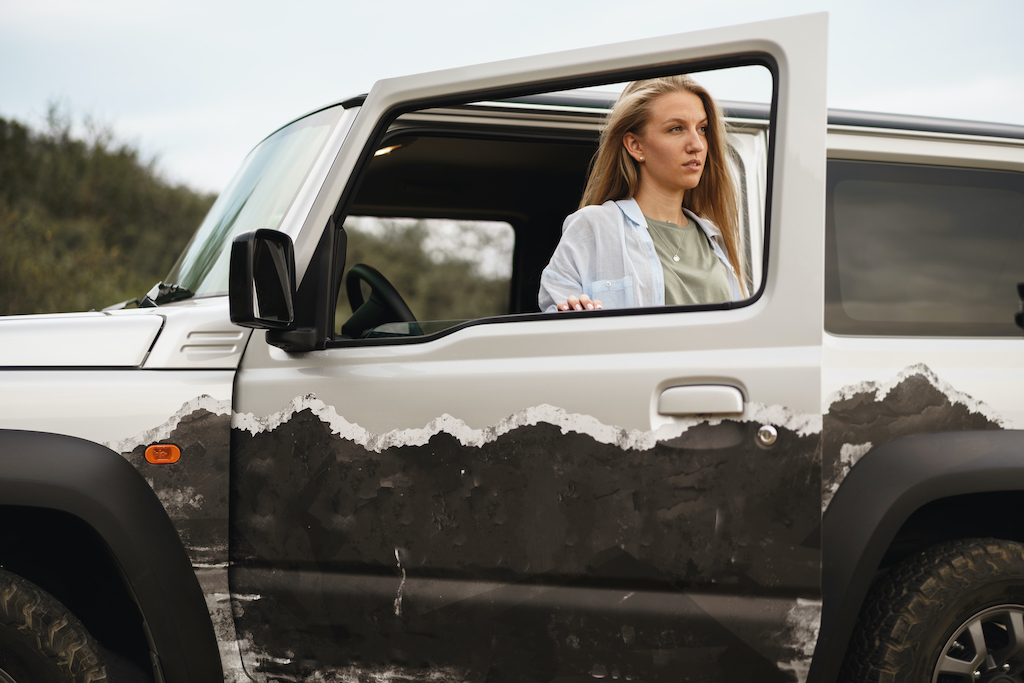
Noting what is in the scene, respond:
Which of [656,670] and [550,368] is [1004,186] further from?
[656,670]

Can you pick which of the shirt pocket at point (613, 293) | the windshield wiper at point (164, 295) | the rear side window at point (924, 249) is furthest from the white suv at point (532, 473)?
the rear side window at point (924, 249)

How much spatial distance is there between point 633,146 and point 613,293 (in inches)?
19.1

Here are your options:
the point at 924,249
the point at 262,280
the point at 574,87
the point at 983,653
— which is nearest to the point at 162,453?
the point at 262,280

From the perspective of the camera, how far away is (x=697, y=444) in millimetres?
1491

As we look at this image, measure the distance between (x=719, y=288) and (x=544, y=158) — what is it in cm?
123

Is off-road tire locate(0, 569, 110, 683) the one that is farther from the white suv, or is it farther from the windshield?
the windshield

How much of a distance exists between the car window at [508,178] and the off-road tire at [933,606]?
757 mm

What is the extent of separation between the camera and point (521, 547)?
154 centimetres

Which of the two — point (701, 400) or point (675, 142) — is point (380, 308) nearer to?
point (675, 142)

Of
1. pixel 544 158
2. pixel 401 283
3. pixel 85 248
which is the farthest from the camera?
pixel 401 283

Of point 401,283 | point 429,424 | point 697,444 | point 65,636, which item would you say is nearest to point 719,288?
point 697,444

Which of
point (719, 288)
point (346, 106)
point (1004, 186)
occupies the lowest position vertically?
point (719, 288)

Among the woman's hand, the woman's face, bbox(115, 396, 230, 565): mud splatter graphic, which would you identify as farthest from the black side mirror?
bbox(115, 396, 230, 565): mud splatter graphic

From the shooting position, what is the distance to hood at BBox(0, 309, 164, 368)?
163 centimetres
